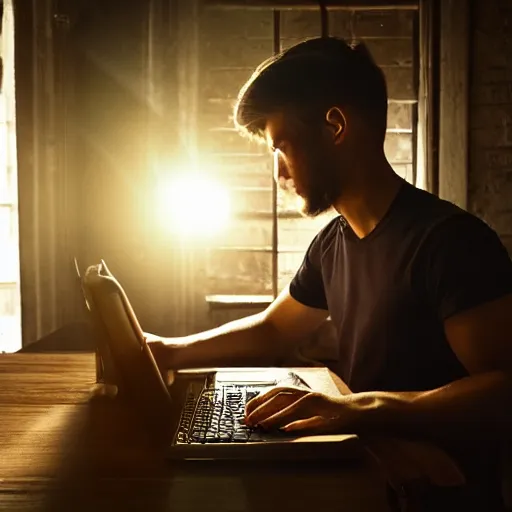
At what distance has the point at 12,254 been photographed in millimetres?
2846

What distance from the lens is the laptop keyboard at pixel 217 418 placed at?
0.98 meters

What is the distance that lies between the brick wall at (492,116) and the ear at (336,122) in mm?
1202

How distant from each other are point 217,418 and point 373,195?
60 centimetres

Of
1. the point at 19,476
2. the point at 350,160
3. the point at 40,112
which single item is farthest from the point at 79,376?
the point at 40,112

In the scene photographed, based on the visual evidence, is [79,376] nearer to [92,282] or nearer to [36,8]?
[92,282]

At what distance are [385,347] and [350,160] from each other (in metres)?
0.39

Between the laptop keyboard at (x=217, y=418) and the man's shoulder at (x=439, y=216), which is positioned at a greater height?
the man's shoulder at (x=439, y=216)

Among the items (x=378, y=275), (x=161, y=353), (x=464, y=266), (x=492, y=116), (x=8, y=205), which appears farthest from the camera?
(x=8, y=205)

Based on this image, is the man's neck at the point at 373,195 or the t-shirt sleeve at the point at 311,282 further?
the t-shirt sleeve at the point at 311,282

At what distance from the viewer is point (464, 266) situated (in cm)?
115

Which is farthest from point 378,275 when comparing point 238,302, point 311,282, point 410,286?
point 238,302

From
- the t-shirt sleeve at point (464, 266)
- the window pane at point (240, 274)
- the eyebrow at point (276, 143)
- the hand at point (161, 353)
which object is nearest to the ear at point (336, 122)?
the eyebrow at point (276, 143)

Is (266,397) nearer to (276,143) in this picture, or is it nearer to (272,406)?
(272,406)

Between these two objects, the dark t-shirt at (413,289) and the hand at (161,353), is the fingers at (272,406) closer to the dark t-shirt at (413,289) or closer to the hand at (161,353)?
the dark t-shirt at (413,289)
